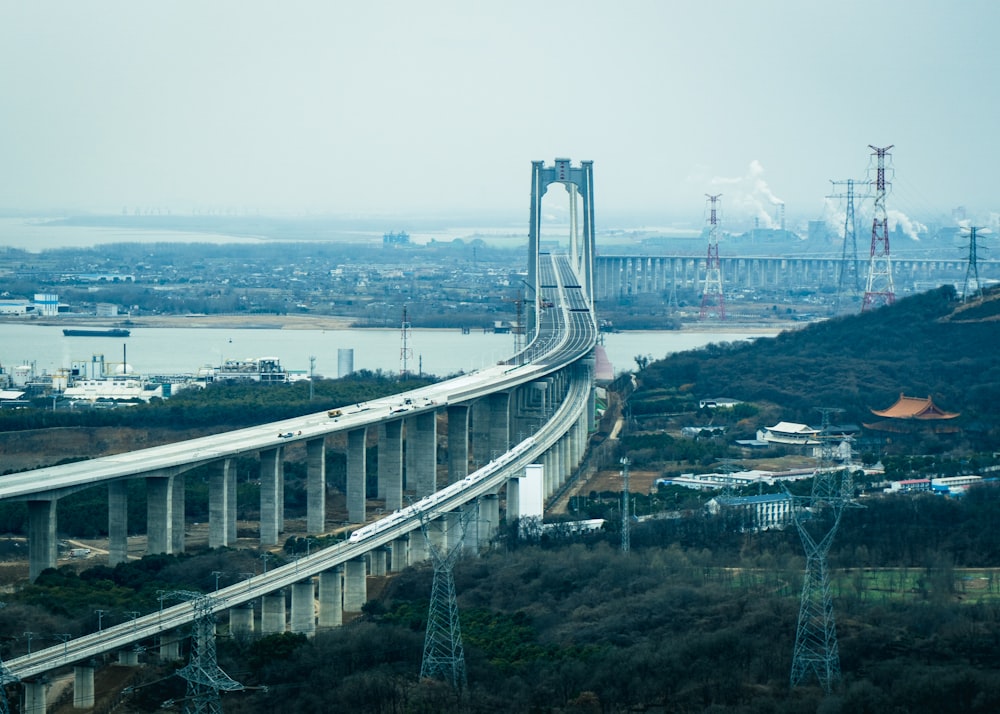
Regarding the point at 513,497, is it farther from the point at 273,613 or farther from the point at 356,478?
the point at 273,613

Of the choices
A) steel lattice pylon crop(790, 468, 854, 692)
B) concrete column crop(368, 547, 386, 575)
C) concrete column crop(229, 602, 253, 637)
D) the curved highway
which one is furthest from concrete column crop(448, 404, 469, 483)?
steel lattice pylon crop(790, 468, 854, 692)

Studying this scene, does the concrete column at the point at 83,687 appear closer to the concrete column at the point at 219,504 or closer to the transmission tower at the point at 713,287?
the concrete column at the point at 219,504

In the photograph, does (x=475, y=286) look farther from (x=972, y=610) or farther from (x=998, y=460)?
(x=972, y=610)

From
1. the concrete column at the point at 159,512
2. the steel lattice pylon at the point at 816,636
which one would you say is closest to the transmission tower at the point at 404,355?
the concrete column at the point at 159,512

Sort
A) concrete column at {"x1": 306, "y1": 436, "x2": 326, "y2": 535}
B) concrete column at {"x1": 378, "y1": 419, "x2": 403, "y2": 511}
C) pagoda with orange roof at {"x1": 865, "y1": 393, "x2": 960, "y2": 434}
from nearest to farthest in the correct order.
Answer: concrete column at {"x1": 306, "y1": 436, "x2": 326, "y2": 535}
concrete column at {"x1": 378, "y1": 419, "x2": 403, "y2": 511}
pagoda with orange roof at {"x1": 865, "y1": 393, "x2": 960, "y2": 434}

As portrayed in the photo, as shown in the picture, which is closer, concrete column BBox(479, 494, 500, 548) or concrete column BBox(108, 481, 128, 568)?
concrete column BBox(108, 481, 128, 568)

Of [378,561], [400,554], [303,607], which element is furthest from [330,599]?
[400,554]

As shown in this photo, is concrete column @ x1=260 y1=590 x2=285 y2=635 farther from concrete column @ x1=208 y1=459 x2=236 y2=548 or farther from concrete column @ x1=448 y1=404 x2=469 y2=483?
concrete column @ x1=448 y1=404 x2=469 y2=483
